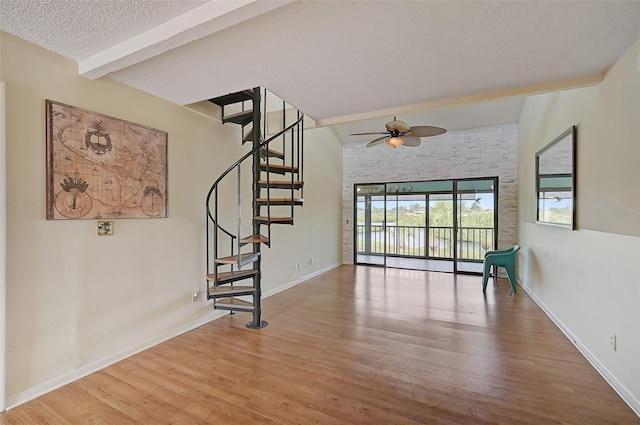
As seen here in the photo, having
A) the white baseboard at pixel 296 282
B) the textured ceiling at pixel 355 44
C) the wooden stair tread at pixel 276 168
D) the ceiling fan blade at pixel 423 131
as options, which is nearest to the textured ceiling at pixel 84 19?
the textured ceiling at pixel 355 44

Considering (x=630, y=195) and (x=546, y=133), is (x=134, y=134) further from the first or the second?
(x=546, y=133)

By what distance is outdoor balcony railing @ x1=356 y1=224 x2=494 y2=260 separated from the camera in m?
6.90

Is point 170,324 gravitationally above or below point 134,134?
below

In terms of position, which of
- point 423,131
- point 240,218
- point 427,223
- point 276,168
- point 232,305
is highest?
point 423,131

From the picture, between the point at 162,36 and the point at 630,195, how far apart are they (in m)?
3.39

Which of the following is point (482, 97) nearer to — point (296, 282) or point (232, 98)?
point (232, 98)

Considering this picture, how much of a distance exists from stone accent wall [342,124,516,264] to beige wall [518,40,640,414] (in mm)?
2442

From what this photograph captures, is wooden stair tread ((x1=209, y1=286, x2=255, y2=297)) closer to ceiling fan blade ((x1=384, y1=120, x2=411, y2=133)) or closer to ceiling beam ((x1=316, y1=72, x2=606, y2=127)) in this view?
ceiling beam ((x1=316, y1=72, x2=606, y2=127))

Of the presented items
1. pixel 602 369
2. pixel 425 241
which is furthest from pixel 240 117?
pixel 425 241

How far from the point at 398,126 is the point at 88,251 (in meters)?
3.66

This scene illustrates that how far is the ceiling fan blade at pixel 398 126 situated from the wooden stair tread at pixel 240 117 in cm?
180

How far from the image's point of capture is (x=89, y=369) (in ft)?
8.07

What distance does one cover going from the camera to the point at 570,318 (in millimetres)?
3051

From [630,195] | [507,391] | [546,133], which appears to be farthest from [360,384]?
[546,133]
